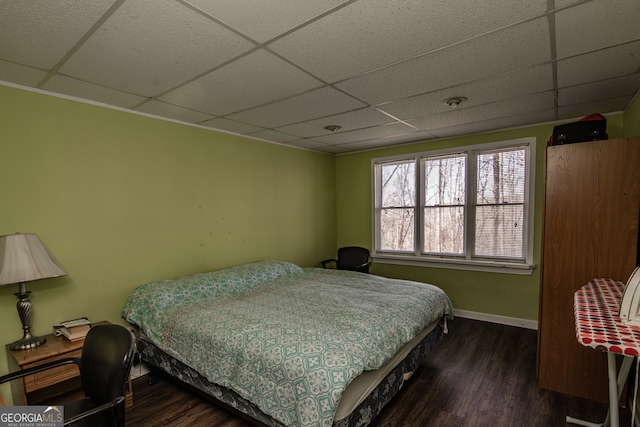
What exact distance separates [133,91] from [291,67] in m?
1.31

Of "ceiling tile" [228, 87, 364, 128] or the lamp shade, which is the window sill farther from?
the lamp shade

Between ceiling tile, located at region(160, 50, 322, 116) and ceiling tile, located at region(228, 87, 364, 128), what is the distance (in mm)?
126

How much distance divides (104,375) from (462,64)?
2725 millimetres

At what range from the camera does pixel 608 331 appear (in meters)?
1.44

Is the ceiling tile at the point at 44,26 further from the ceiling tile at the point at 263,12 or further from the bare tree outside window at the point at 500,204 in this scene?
the bare tree outside window at the point at 500,204

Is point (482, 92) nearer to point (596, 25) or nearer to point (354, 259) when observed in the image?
point (596, 25)

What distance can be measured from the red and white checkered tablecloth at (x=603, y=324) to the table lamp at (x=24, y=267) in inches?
124

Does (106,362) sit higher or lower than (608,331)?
lower

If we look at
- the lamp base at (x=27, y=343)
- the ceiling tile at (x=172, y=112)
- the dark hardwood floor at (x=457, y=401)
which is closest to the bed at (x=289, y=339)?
the dark hardwood floor at (x=457, y=401)

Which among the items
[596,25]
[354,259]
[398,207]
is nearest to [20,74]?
[596,25]

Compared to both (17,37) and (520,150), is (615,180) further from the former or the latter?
(17,37)

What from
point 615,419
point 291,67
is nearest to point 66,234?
point 291,67

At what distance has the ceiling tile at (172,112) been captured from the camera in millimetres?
2691

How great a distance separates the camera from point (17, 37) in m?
1.60
